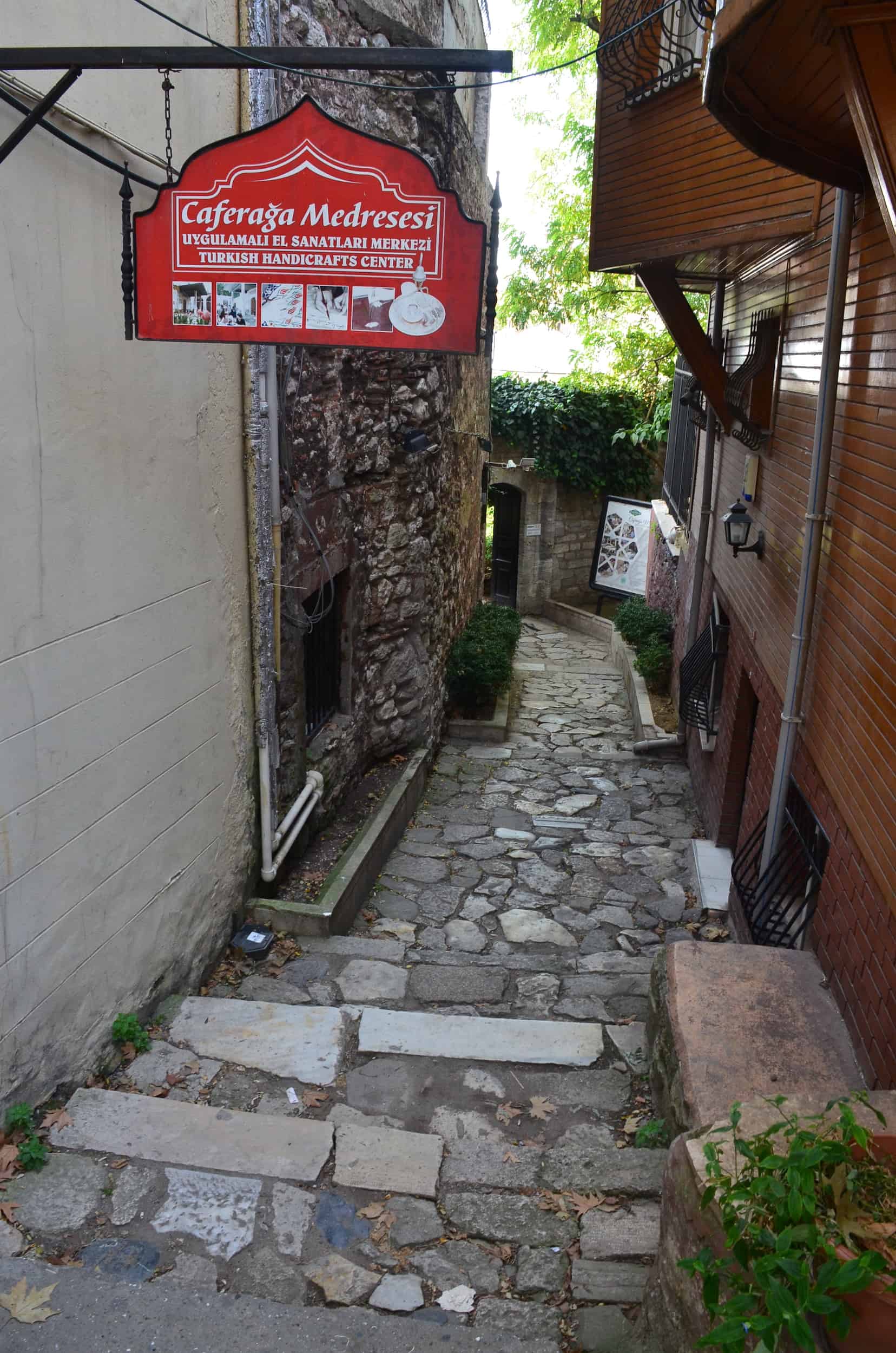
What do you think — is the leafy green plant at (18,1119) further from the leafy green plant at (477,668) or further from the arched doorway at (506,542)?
the arched doorway at (506,542)

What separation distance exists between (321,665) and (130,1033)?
360cm

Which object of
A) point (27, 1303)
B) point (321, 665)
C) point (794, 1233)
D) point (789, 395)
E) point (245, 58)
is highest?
point (245, 58)

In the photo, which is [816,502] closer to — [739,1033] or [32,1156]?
[739,1033]

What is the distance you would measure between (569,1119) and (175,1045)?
1.81 m

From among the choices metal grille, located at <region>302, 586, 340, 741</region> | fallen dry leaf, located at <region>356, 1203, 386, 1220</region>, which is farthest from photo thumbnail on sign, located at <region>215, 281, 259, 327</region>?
metal grille, located at <region>302, 586, 340, 741</region>

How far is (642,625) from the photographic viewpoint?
532 inches

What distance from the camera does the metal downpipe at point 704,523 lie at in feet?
29.5

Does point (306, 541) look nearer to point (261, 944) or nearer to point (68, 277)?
point (261, 944)

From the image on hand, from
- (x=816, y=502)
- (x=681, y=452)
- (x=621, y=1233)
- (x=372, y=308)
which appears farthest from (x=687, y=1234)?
(x=681, y=452)

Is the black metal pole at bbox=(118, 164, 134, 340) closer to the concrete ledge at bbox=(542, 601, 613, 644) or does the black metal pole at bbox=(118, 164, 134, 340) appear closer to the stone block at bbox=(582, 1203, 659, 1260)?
the stone block at bbox=(582, 1203, 659, 1260)

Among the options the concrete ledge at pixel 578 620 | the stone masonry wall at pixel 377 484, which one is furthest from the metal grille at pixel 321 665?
the concrete ledge at pixel 578 620

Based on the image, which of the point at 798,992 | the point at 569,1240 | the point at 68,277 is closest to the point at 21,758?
the point at 68,277

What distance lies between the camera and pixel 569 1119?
4.25 m

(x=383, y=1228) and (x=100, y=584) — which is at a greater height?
(x=100, y=584)
